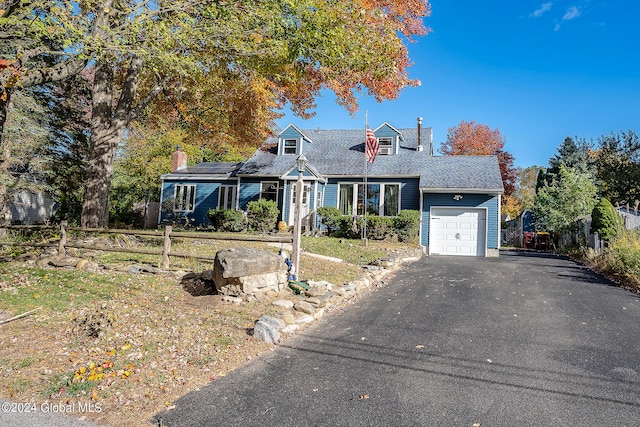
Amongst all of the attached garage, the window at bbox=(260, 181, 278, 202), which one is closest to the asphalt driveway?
the attached garage

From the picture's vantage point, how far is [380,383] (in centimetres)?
383

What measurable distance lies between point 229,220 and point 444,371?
51.7ft

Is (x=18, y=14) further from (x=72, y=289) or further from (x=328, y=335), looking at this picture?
(x=328, y=335)

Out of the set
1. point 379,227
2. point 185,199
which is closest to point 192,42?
point 379,227

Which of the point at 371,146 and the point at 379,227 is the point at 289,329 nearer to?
the point at 379,227

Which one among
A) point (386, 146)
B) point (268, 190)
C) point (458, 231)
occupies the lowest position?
point (458, 231)

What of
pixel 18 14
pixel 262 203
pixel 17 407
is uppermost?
pixel 18 14

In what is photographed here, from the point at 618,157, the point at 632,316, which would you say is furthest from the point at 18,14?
the point at 618,157

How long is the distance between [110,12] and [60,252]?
18.5 ft

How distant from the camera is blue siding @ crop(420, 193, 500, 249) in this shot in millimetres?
17266

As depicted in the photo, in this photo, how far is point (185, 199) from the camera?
22.3 meters

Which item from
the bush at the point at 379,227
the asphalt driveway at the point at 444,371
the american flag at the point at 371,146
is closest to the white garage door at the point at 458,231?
the bush at the point at 379,227

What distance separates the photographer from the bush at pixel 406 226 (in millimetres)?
16844

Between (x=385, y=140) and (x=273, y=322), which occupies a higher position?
(x=385, y=140)
